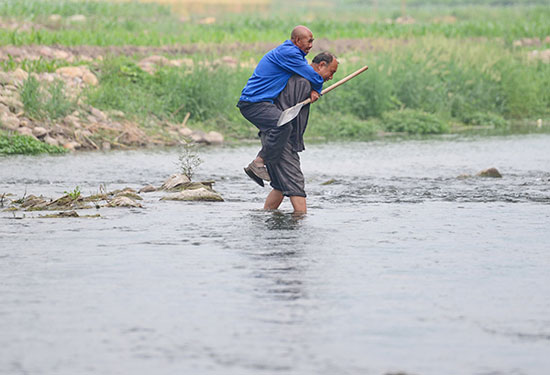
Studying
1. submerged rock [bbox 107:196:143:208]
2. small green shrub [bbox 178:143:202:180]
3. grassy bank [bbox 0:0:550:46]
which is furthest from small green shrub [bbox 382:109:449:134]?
submerged rock [bbox 107:196:143:208]

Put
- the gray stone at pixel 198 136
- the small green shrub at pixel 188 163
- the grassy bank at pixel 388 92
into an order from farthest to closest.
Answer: the grassy bank at pixel 388 92
the gray stone at pixel 198 136
the small green shrub at pixel 188 163

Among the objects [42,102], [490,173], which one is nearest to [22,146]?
[42,102]

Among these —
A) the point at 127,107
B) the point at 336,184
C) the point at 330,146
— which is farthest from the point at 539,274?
the point at 127,107

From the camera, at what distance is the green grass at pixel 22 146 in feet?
57.9

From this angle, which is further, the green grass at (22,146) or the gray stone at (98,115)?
the gray stone at (98,115)

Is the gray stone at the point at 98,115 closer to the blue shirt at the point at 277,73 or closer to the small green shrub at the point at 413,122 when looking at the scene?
the small green shrub at the point at 413,122

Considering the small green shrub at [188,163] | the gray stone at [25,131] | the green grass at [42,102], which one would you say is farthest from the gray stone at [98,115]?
the small green shrub at [188,163]

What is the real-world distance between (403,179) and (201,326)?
8.78 metres

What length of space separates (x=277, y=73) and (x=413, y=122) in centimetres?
1431

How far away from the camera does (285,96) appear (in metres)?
10.2

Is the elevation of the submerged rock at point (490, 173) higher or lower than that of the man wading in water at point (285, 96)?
lower

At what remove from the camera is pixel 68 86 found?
21016 mm

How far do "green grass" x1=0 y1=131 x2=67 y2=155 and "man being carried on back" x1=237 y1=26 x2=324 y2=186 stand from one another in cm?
832

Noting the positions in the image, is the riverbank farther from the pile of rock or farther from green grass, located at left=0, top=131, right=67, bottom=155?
the pile of rock
